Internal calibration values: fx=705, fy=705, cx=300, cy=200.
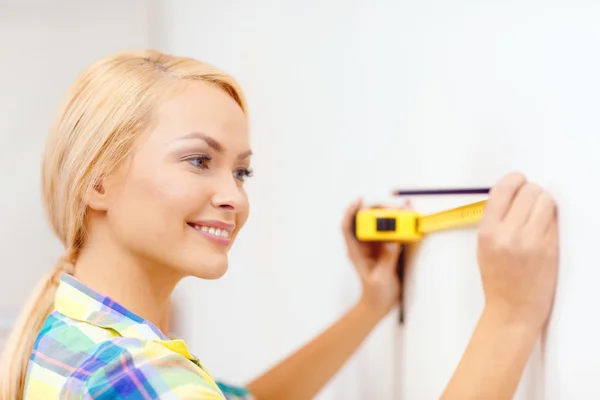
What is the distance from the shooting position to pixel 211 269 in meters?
0.83

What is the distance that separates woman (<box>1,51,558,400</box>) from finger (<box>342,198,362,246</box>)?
0.22 metres

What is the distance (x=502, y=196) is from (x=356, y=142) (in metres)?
0.44

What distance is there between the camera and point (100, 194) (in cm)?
84

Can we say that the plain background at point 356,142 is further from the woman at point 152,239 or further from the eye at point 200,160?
the eye at point 200,160

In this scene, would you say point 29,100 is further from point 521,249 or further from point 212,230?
point 521,249

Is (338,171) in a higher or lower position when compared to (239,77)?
lower

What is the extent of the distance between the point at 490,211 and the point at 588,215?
11 centimetres

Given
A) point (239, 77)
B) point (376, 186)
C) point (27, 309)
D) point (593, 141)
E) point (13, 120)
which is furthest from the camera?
point (13, 120)

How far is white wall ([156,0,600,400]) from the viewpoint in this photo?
65 centimetres

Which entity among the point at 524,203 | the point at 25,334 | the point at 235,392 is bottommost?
the point at 235,392

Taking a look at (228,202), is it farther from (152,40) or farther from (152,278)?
(152,40)

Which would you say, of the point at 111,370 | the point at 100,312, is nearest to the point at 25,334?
the point at 100,312

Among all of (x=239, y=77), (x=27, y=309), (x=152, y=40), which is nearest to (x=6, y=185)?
(x=152, y=40)

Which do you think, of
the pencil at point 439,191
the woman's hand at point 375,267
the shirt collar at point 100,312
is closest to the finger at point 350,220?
the woman's hand at point 375,267
